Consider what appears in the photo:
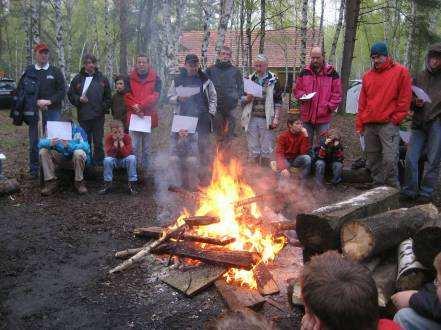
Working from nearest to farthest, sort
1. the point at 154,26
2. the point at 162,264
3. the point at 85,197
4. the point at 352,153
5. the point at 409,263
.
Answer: the point at 409,263, the point at 162,264, the point at 85,197, the point at 352,153, the point at 154,26

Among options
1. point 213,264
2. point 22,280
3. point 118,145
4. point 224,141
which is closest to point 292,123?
point 224,141

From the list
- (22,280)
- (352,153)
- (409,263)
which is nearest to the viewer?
(409,263)

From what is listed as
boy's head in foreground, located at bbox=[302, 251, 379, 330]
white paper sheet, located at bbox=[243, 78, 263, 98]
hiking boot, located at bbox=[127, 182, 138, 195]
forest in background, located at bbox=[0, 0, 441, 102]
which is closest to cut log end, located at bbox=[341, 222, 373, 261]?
boy's head in foreground, located at bbox=[302, 251, 379, 330]

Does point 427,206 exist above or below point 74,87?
below

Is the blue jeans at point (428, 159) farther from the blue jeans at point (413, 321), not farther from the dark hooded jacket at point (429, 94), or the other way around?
the blue jeans at point (413, 321)

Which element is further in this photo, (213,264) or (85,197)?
(85,197)

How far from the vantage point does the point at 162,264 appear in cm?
513

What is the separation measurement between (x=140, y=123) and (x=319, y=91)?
137 inches

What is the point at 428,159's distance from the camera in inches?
282

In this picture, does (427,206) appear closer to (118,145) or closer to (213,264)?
(213,264)

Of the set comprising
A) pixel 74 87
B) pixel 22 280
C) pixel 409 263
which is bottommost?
pixel 22 280

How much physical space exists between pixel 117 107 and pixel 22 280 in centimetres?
469

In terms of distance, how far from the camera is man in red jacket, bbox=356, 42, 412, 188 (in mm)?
6922

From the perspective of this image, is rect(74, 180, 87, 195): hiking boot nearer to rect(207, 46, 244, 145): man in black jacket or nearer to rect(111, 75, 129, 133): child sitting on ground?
rect(111, 75, 129, 133): child sitting on ground
